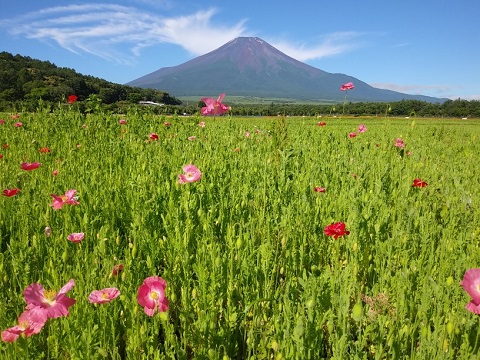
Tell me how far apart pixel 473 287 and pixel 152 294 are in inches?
46.7

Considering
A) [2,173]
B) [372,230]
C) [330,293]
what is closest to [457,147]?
[372,230]

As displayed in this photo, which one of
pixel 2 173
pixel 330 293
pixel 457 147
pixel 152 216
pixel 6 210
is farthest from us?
pixel 457 147

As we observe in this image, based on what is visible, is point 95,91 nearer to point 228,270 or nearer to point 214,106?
point 214,106

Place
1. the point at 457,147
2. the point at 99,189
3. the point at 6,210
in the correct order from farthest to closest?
the point at 457,147, the point at 99,189, the point at 6,210

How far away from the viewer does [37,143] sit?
494 cm

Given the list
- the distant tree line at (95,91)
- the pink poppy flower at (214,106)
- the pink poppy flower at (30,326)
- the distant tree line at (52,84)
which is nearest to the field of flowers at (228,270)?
the pink poppy flower at (30,326)

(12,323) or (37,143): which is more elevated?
(37,143)

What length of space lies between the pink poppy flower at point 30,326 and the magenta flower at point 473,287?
1.48 m

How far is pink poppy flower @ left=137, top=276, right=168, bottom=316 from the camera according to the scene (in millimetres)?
1254

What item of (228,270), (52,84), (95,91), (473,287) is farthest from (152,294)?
(52,84)

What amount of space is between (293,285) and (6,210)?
2107 mm

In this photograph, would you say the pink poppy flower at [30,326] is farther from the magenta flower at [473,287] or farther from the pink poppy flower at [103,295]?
the magenta flower at [473,287]

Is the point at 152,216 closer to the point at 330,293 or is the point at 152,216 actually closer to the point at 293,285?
the point at 293,285

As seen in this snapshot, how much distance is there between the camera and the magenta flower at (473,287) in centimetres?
128
